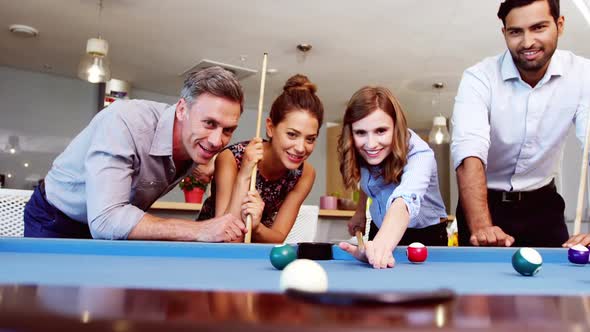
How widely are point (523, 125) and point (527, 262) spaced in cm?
121

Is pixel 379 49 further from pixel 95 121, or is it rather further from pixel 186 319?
pixel 186 319

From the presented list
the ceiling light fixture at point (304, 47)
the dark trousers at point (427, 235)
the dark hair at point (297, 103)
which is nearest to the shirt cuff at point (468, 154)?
the dark trousers at point (427, 235)

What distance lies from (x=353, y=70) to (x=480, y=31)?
1599 mm

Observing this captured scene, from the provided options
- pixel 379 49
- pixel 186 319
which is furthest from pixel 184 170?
pixel 379 49

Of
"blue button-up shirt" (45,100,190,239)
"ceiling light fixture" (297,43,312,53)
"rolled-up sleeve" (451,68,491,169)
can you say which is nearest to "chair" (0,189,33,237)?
"blue button-up shirt" (45,100,190,239)

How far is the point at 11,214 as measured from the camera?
7.87 feet

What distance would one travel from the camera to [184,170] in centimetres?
213

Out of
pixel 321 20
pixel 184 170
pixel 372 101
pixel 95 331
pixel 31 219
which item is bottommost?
pixel 95 331

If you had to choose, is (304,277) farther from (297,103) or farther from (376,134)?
(297,103)

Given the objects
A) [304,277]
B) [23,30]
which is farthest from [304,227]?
[23,30]

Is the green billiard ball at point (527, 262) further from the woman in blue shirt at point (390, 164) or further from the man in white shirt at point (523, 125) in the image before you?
the man in white shirt at point (523, 125)

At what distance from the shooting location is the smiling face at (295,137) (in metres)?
2.11

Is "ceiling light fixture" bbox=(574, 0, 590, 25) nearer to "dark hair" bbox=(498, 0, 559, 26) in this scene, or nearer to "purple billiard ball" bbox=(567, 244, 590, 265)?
"dark hair" bbox=(498, 0, 559, 26)

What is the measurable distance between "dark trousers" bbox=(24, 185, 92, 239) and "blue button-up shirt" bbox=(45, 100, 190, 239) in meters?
0.03
